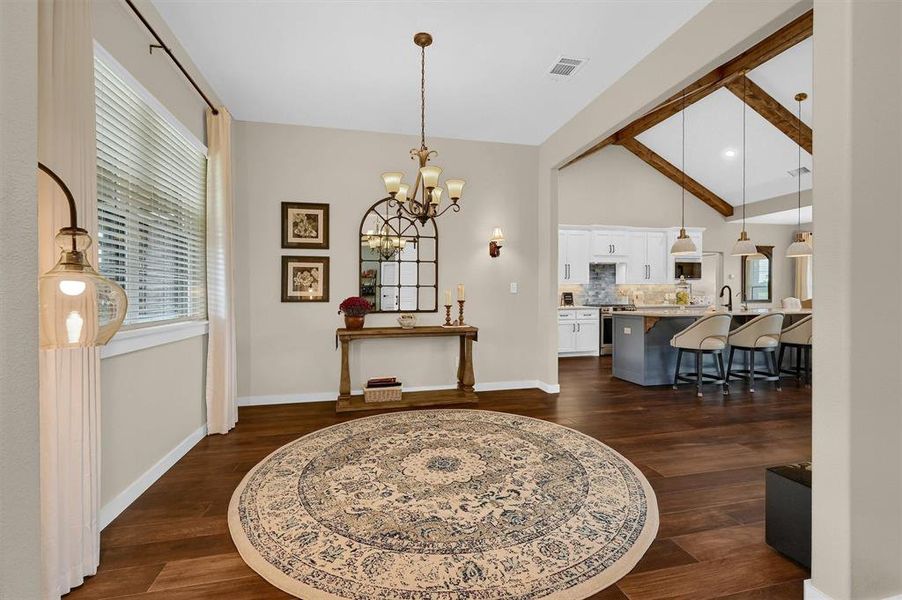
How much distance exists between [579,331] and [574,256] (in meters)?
1.39

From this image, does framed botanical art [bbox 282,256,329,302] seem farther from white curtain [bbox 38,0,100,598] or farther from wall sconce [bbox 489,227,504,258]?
white curtain [bbox 38,0,100,598]

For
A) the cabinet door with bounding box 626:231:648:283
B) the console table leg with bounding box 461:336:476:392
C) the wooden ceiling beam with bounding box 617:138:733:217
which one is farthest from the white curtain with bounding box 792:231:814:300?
the console table leg with bounding box 461:336:476:392

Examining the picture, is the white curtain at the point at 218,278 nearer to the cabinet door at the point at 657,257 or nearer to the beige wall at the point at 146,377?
the beige wall at the point at 146,377

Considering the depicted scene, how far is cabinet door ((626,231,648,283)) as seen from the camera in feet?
27.0

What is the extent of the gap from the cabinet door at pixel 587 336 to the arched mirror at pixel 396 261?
156 inches

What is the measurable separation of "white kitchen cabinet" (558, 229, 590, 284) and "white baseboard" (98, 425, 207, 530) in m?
6.35

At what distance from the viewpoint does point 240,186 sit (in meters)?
4.32

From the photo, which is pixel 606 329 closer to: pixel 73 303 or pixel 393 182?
pixel 393 182

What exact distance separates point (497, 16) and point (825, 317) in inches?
97.1

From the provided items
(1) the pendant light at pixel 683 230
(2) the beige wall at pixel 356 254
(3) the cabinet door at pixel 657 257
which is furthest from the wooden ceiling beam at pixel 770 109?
(2) the beige wall at pixel 356 254

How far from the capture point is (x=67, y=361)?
166 centimetres

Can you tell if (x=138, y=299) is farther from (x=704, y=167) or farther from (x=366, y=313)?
(x=704, y=167)

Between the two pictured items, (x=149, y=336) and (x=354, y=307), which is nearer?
(x=149, y=336)

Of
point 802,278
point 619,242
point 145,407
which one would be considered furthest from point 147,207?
point 802,278
